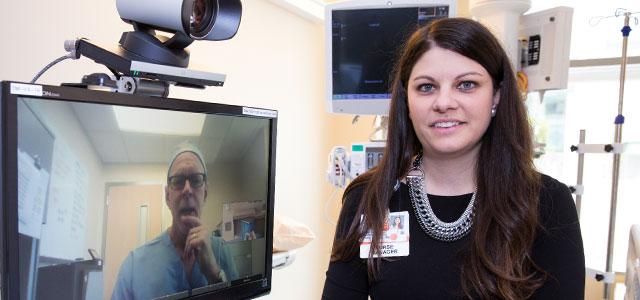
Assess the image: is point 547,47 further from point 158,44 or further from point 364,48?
point 158,44

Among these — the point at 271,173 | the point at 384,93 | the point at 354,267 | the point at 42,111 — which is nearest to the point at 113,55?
the point at 42,111

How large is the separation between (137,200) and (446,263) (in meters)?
0.73

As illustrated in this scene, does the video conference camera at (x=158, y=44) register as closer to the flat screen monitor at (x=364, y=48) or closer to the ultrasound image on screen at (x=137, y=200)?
the ultrasound image on screen at (x=137, y=200)

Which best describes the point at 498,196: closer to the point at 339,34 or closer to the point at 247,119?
the point at 247,119

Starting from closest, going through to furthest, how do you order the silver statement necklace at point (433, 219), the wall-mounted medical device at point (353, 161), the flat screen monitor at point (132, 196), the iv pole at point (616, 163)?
1. the flat screen monitor at point (132, 196)
2. the silver statement necklace at point (433, 219)
3. the wall-mounted medical device at point (353, 161)
4. the iv pole at point (616, 163)

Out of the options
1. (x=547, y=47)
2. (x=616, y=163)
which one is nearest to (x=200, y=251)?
(x=547, y=47)

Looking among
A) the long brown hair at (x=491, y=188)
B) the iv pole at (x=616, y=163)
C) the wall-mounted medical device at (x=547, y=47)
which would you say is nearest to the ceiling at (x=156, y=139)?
the long brown hair at (x=491, y=188)

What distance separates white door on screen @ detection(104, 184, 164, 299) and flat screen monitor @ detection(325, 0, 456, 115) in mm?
966

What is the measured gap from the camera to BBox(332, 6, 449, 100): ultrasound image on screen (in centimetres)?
184

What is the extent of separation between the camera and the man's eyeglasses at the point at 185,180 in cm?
114

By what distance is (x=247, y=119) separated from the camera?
1285 mm

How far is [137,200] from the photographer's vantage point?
1.08 metres

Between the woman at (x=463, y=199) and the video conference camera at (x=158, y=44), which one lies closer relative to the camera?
the video conference camera at (x=158, y=44)

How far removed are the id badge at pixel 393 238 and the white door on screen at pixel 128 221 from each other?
1.66 feet
